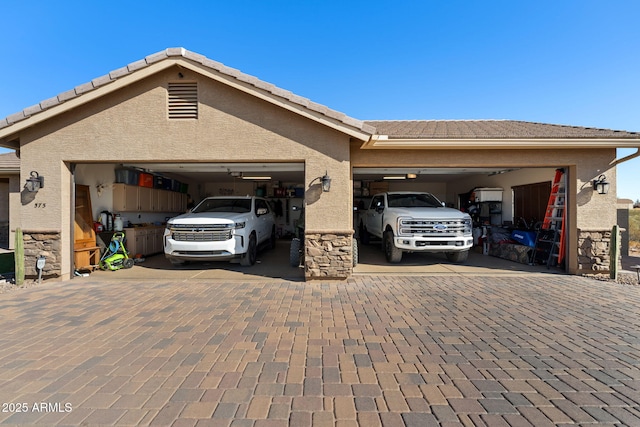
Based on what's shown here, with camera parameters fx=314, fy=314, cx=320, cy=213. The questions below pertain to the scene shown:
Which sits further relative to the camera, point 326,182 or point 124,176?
point 124,176

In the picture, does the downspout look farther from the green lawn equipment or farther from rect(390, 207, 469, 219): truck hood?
the green lawn equipment

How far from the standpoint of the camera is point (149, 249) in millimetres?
10031

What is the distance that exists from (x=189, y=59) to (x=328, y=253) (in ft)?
16.2

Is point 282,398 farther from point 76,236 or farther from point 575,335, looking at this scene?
point 76,236

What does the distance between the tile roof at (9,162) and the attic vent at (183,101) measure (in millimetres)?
6781

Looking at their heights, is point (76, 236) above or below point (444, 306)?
above

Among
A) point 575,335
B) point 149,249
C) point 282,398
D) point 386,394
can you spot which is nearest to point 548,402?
point 386,394

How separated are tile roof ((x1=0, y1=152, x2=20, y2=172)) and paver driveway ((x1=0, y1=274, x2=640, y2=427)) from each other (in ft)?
20.4

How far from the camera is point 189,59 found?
645cm

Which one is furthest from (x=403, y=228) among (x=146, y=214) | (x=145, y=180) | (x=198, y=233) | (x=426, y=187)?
(x=426, y=187)

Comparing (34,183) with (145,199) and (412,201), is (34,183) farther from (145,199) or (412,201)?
(412,201)

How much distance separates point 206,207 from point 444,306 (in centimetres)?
699

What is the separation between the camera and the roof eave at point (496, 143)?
668 cm

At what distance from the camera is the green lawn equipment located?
786 centimetres
